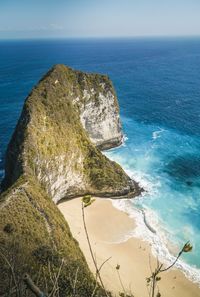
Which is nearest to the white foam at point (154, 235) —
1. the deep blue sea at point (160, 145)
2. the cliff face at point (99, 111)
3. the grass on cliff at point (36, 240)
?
the deep blue sea at point (160, 145)

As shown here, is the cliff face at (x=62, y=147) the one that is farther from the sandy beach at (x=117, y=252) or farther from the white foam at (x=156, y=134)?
the white foam at (x=156, y=134)

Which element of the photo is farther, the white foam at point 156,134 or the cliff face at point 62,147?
the white foam at point 156,134

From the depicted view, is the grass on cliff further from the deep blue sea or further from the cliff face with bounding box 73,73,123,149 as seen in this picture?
the cliff face with bounding box 73,73,123,149

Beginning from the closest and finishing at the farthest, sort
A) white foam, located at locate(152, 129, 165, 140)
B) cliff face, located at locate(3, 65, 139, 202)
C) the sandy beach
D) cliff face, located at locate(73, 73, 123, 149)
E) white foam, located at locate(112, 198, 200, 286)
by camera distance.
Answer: the sandy beach, white foam, located at locate(112, 198, 200, 286), cliff face, located at locate(3, 65, 139, 202), cliff face, located at locate(73, 73, 123, 149), white foam, located at locate(152, 129, 165, 140)

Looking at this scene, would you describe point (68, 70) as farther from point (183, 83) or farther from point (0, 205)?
point (183, 83)

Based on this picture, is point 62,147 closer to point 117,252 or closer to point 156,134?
point 117,252

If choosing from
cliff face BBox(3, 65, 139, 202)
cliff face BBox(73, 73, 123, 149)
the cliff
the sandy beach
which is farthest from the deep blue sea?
cliff face BBox(3, 65, 139, 202)
